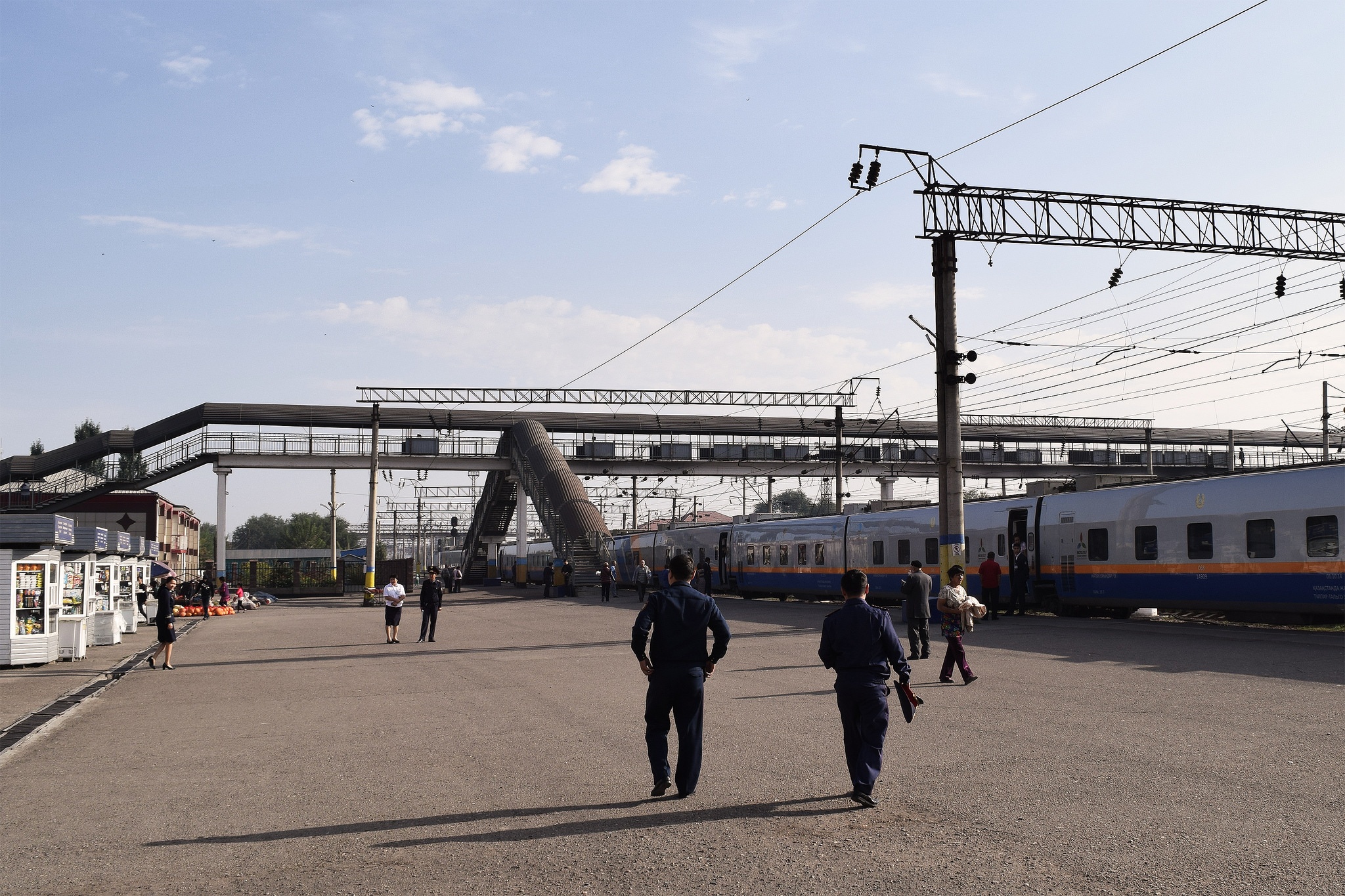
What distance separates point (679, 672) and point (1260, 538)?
18.4 meters

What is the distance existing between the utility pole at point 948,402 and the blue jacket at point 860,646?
16511mm

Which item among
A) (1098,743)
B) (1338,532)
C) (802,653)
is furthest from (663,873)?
(1338,532)

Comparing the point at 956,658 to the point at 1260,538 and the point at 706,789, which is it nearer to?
the point at 706,789

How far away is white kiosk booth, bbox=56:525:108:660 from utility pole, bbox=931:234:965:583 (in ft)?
56.0

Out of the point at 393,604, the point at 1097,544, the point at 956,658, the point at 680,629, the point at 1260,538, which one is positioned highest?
the point at 1260,538

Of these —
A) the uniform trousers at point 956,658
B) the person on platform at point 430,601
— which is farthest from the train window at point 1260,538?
the person on platform at point 430,601

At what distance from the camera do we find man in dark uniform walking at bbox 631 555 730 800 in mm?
8102

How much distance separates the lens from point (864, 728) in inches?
308

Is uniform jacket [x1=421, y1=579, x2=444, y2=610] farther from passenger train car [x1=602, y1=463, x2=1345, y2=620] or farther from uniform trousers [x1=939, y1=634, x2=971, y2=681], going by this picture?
passenger train car [x1=602, y1=463, x2=1345, y2=620]

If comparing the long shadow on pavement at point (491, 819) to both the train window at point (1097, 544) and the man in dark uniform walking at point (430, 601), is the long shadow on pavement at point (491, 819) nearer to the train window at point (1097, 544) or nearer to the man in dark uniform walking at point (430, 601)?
the man in dark uniform walking at point (430, 601)

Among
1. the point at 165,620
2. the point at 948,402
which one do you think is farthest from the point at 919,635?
the point at 165,620

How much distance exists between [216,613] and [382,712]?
108 ft

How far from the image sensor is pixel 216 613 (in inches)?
1700

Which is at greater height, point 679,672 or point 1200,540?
point 1200,540
